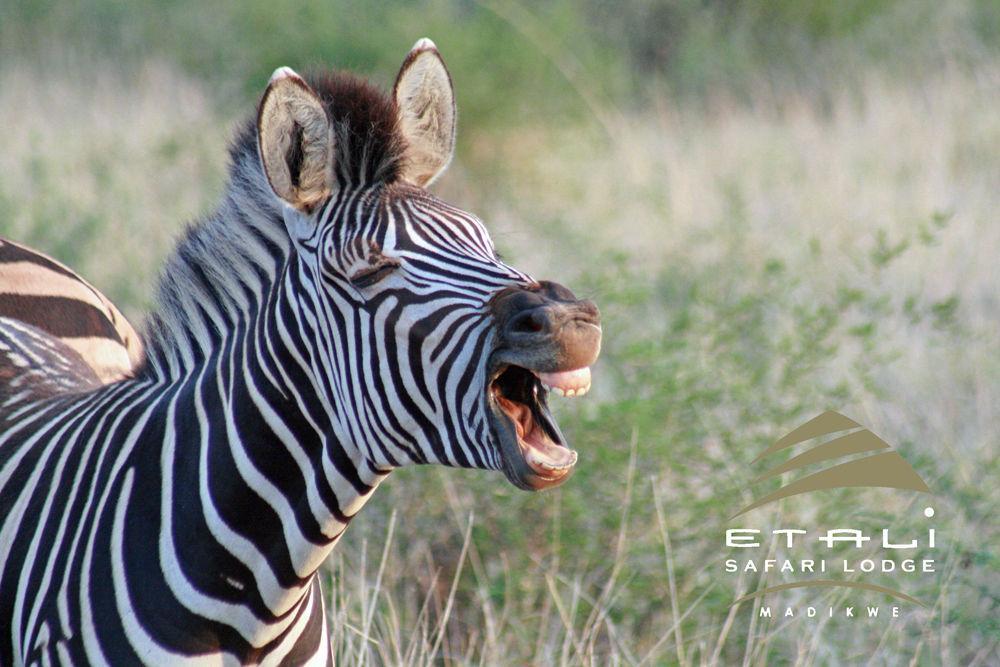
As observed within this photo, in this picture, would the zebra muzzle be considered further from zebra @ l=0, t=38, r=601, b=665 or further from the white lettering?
the white lettering

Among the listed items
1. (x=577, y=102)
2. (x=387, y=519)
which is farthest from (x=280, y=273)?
(x=577, y=102)

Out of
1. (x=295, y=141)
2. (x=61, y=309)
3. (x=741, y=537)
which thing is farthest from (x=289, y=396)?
(x=741, y=537)

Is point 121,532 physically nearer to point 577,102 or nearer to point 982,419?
point 982,419

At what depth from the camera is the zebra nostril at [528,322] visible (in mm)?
1989

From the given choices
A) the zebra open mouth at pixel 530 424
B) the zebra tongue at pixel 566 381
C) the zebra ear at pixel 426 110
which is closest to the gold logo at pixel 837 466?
the zebra ear at pixel 426 110

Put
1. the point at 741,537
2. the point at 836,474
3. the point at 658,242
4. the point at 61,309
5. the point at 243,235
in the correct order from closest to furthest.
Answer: the point at 243,235, the point at 61,309, the point at 741,537, the point at 836,474, the point at 658,242

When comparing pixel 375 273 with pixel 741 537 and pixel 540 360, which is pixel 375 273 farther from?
pixel 741 537

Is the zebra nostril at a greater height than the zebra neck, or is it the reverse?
the zebra nostril

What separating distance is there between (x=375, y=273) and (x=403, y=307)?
3.3 inches

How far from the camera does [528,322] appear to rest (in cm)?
201

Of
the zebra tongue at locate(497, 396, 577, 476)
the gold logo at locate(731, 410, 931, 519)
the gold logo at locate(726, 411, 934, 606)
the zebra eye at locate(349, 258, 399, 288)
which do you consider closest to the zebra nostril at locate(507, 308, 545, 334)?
the zebra tongue at locate(497, 396, 577, 476)

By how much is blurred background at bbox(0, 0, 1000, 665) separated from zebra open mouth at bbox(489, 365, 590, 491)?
1.00m

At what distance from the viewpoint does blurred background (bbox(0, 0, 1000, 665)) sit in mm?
4094

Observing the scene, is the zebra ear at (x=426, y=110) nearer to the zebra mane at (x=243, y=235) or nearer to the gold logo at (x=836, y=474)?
the zebra mane at (x=243, y=235)
